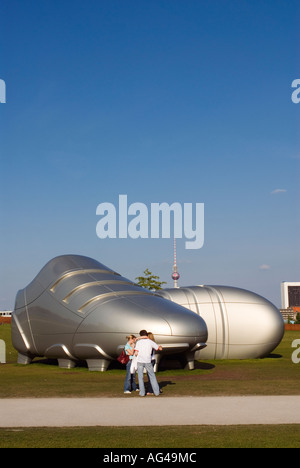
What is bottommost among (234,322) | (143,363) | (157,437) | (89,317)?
(157,437)

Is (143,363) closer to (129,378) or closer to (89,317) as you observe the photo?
(129,378)

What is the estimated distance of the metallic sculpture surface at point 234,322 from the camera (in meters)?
25.0

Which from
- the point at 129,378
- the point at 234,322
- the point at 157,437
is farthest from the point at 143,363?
the point at 234,322

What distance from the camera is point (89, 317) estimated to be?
70.5ft

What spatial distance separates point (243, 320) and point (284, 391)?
8.82 meters

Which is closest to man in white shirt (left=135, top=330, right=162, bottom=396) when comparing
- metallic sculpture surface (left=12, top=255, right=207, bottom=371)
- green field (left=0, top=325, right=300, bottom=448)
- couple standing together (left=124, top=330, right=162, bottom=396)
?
couple standing together (left=124, top=330, right=162, bottom=396)

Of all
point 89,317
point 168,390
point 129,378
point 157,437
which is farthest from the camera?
point 89,317

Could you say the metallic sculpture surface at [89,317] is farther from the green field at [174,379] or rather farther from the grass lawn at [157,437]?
the grass lawn at [157,437]

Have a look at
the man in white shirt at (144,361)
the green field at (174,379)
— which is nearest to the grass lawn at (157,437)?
the man in white shirt at (144,361)

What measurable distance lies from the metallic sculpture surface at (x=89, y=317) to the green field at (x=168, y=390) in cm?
80

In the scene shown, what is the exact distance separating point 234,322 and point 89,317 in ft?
21.8

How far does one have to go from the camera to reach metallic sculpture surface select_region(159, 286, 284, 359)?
25.0 meters

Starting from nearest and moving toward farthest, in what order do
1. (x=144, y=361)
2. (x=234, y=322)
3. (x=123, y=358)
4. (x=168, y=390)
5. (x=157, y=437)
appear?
(x=157, y=437) → (x=144, y=361) → (x=168, y=390) → (x=123, y=358) → (x=234, y=322)
